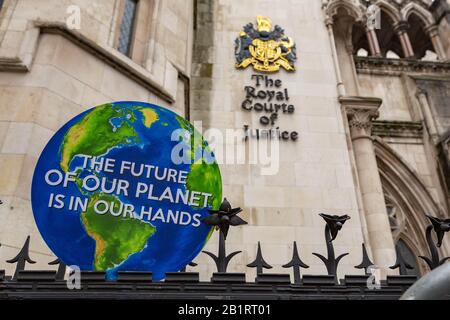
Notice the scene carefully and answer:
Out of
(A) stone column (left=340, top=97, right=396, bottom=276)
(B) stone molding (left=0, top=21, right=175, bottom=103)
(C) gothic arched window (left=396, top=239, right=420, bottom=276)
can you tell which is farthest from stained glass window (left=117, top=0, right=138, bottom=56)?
(C) gothic arched window (left=396, top=239, right=420, bottom=276)

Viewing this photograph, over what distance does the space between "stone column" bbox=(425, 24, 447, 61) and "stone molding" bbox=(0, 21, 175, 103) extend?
16752 millimetres

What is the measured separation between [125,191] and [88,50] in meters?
3.54

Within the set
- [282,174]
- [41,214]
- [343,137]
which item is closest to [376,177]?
[343,137]

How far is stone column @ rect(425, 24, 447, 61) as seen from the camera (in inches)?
748

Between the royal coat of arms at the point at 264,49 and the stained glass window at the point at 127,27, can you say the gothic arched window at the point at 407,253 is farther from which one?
the stained glass window at the point at 127,27

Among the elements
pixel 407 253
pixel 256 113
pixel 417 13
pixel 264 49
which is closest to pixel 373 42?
pixel 417 13

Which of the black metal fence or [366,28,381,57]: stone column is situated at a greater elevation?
[366,28,381,57]: stone column

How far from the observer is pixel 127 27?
8703 mm

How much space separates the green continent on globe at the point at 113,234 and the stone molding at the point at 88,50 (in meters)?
3.16

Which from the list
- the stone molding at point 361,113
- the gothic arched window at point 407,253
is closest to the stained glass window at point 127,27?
the stone molding at point 361,113

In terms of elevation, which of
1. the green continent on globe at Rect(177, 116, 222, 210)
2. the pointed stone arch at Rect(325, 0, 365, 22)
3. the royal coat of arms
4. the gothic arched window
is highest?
the pointed stone arch at Rect(325, 0, 365, 22)

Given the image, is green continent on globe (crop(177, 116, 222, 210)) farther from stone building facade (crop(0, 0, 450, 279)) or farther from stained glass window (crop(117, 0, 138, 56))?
stained glass window (crop(117, 0, 138, 56))

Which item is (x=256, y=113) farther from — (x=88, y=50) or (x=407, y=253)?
(x=407, y=253)
